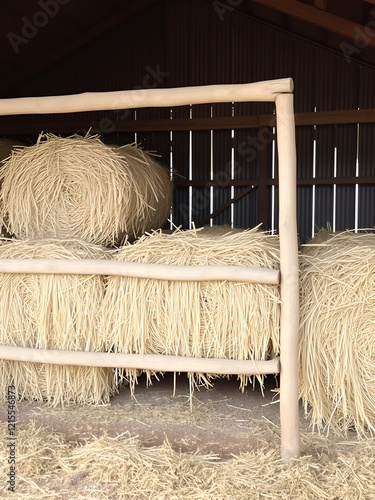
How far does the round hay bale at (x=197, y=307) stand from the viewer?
93.5 inches

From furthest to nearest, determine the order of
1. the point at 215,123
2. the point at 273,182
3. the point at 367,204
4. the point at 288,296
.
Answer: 1. the point at 367,204
2. the point at 273,182
3. the point at 215,123
4. the point at 288,296

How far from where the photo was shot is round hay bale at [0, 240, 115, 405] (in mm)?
2598

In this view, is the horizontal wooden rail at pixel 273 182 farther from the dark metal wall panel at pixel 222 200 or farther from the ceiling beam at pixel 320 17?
the ceiling beam at pixel 320 17

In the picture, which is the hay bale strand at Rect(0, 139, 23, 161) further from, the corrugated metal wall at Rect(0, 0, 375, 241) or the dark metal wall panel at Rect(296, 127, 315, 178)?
the dark metal wall panel at Rect(296, 127, 315, 178)

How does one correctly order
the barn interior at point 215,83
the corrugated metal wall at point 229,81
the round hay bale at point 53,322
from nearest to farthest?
1. the round hay bale at point 53,322
2. the barn interior at point 215,83
3. the corrugated metal wall at point 229,81

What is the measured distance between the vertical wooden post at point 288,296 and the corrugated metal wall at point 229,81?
4475mm

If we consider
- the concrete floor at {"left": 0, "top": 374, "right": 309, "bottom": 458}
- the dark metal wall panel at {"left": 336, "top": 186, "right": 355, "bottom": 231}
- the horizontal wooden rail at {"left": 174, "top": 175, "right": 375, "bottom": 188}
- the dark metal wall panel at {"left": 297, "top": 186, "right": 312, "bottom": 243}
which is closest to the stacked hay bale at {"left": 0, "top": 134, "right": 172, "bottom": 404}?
the concrete floor at {"left": 0, "top": 374, "right": 309, "bottom": 458}

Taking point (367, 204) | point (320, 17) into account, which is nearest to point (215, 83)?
point (367, 204)

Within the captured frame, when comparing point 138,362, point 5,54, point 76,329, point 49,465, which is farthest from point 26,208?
point 5,54

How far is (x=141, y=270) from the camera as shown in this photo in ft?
7.90

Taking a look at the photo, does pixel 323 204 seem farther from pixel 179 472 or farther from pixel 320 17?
pixel 179 472

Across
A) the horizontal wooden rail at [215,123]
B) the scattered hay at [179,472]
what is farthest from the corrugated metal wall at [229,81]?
the scattered hay at [179,472]

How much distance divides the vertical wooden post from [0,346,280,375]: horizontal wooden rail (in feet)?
0.25

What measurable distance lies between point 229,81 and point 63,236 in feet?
16.6
